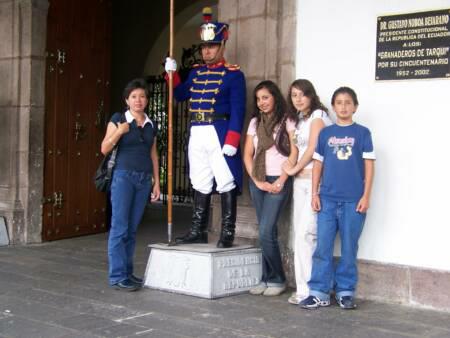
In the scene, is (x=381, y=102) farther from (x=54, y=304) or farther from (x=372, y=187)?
(x=54, y=304)

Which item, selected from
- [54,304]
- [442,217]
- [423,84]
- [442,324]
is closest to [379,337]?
[442,324]

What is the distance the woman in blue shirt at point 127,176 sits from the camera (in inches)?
217

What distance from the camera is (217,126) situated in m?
5.67

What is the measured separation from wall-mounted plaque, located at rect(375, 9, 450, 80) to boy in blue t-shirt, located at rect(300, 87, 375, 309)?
444mm

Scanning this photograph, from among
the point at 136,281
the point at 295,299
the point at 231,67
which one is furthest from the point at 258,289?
the point at 231,67

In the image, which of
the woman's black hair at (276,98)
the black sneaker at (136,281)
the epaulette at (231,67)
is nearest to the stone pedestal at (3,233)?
the black sneaker at (136,281)

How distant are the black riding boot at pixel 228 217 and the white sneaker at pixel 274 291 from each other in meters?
0.48

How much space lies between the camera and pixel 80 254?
730 centimetres

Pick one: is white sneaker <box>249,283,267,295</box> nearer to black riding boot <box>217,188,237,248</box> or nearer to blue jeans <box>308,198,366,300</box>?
black riding boot <box>217,188,237,248</box>

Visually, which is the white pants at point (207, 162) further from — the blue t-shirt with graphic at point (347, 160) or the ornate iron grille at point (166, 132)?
the ornate iron grille at point (166, 132)

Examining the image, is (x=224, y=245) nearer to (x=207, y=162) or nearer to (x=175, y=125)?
(x=207, y=162)

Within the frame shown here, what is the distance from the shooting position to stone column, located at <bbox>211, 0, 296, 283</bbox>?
19.2 feet

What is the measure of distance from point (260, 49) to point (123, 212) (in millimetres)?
1868

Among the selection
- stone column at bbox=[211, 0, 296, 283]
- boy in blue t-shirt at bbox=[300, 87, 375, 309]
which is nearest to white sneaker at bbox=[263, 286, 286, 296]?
stone column at bbox=[211, 0, 296, 283]
